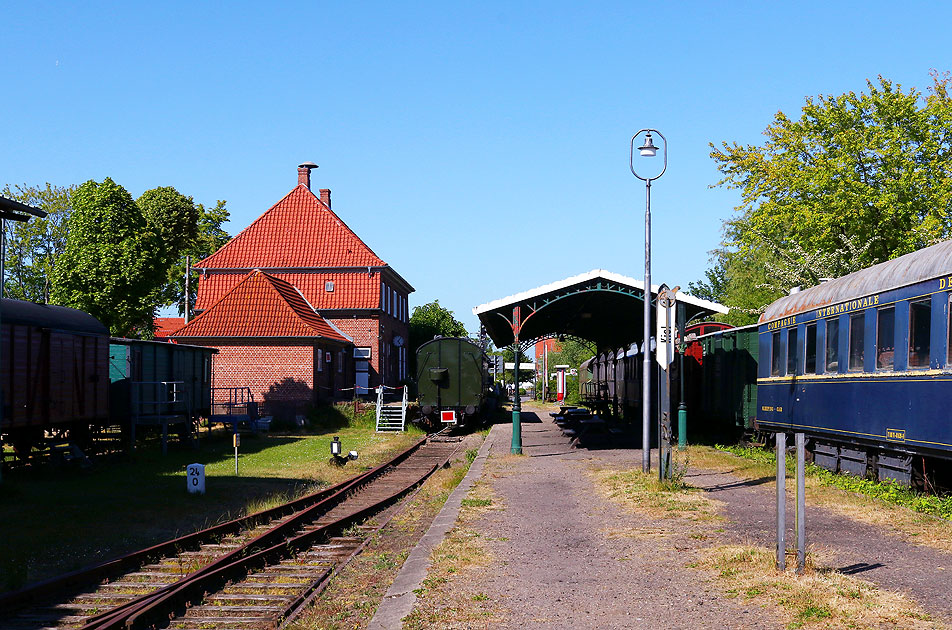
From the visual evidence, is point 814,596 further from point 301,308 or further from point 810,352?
point 301,308

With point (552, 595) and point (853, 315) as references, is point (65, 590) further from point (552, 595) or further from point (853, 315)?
point (853, 315)

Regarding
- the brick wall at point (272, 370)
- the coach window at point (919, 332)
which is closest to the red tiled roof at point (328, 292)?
the brick wall at point (272, 370)

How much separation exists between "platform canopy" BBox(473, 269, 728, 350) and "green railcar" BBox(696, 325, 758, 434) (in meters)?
0.90

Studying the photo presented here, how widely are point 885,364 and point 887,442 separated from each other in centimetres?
110

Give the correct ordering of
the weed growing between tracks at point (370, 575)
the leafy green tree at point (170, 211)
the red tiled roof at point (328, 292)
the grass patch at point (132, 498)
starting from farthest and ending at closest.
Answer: the leafy green tree at point (170, 211), the red tiled roof at point (328, 292), the grass patch at point (132, 498), the weed growing between tracks at point (370, 575)

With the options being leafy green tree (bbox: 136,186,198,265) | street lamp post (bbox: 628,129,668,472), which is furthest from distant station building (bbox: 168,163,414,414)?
street lamp post (bbox: 628,129,668,472)

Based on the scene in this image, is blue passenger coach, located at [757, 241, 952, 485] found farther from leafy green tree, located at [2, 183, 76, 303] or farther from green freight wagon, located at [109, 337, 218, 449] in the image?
leafy green tree, located at [2, 183, 76, 303]

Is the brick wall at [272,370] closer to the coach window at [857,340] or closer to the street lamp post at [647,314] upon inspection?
the street lamp post at [647,314]

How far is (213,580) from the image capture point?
902 centimetres

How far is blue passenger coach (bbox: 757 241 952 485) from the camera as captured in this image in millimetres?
11875

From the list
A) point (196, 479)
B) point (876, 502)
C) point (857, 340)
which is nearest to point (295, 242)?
point (196, 479)

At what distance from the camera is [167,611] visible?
800cm

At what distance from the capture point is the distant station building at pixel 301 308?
1403 inches

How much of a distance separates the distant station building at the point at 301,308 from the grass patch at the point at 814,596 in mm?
27995
